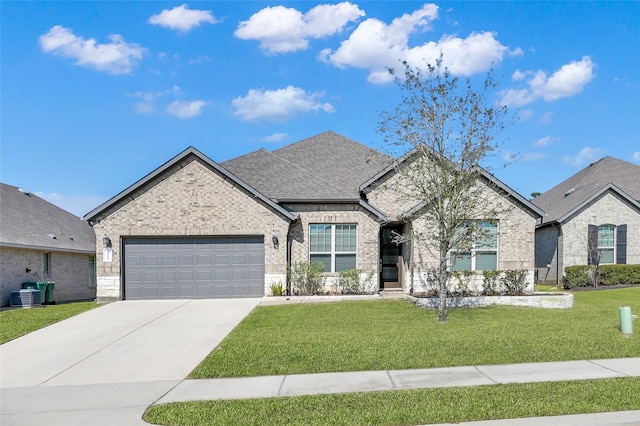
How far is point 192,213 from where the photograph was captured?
17469mm

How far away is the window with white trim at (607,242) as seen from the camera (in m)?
22.6

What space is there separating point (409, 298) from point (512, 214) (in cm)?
562

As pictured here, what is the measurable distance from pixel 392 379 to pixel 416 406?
1.28 metres

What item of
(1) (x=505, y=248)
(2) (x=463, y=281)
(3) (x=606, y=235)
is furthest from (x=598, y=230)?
(2) (x=463, y=281)

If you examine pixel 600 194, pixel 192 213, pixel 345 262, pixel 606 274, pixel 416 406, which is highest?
pixel 600 194

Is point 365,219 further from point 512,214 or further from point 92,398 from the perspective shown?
point 92,398

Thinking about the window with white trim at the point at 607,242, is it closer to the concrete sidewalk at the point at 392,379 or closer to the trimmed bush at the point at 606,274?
the trimmed bush at the point at 606,274

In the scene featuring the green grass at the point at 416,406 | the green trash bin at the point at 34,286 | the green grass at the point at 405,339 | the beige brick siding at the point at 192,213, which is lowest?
the green trash bin at the point at 34,286

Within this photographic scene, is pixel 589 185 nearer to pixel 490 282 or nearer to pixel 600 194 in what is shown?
pixel 600 194

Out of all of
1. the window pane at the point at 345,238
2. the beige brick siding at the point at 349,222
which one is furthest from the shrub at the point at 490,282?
the window pane at the point at 345,238

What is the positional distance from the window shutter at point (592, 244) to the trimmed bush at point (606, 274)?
0.73 m

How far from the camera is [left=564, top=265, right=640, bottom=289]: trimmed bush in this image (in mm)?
21266

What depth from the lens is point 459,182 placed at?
1238 centimetres

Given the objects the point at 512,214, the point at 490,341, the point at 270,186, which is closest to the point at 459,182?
the point at 490,341
